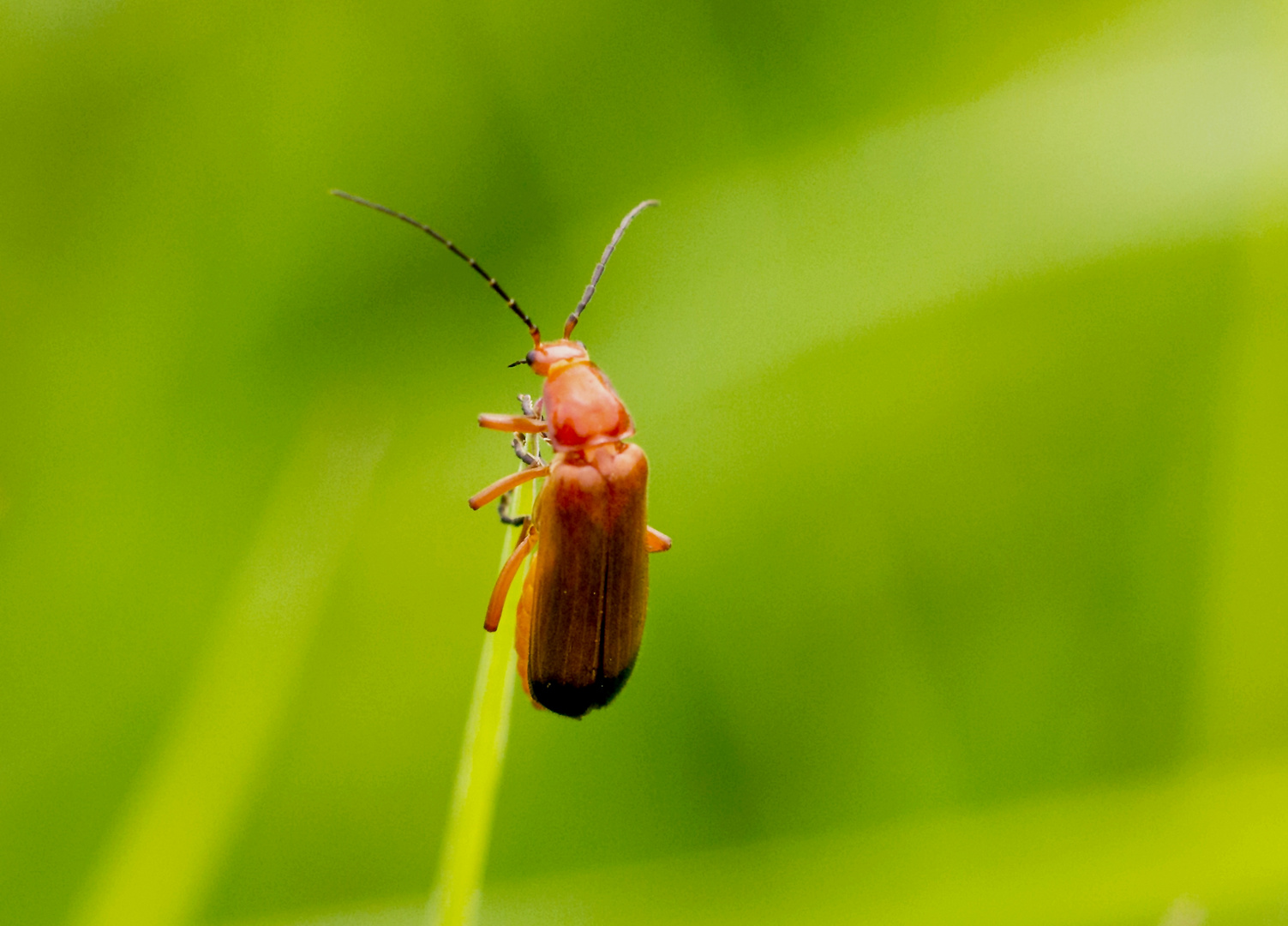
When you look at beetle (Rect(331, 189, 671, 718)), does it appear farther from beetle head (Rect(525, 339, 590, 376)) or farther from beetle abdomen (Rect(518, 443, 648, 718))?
beetle head (Rect(525, 339, 590, 376))

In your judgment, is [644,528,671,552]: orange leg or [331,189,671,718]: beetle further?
[644,528,671,552]: orange leg

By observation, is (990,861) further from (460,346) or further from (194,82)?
(194,82)

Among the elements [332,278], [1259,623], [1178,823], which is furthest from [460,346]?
[1259,623]

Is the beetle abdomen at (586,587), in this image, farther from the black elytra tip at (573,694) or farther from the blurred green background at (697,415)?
the blurred green background at (697,415)

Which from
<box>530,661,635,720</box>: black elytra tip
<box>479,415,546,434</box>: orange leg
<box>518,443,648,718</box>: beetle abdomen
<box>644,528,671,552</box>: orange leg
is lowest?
<box>530,661,635,720</box>: black elytra tip

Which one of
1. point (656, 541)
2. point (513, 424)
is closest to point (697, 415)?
point (656, 541)

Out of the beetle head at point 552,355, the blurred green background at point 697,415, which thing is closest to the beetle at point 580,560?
the beetle head at point 552,355

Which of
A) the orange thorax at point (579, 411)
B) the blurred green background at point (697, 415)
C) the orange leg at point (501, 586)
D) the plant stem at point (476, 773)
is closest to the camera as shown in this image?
the plant stem at point (476, 773)

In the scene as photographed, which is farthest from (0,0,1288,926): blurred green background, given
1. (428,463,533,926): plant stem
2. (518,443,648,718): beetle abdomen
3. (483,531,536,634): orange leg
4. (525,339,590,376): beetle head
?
(428,463,533,926): plant stem
